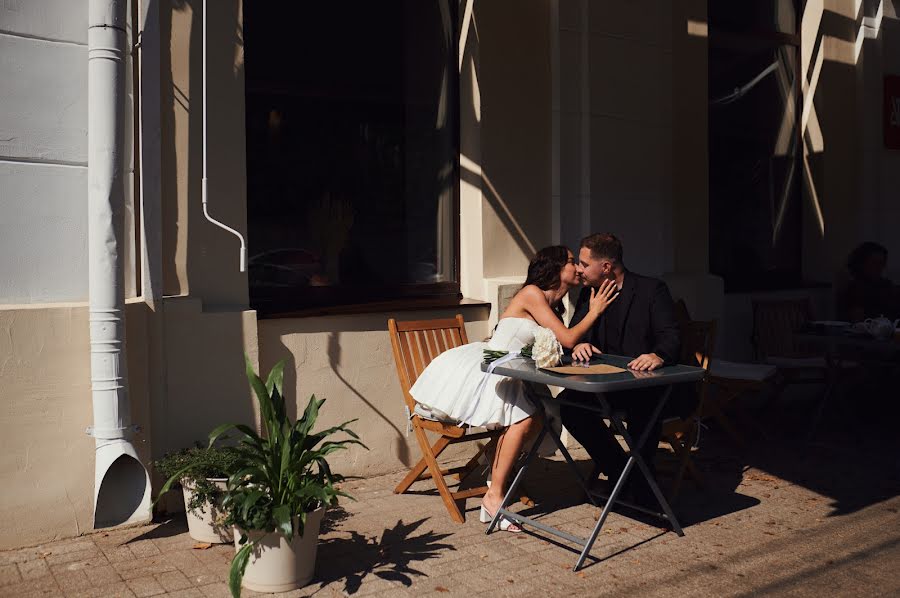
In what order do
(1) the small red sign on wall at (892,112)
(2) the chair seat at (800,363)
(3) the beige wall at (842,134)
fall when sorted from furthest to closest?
(1) the small red sign on wall at (892,112)
(3) the beige wall at (842,134)
(2) the chair seat at (800,363)

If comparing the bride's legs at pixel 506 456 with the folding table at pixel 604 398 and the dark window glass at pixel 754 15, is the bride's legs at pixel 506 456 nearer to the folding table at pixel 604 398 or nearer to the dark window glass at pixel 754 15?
the folding table at pixel 604 398

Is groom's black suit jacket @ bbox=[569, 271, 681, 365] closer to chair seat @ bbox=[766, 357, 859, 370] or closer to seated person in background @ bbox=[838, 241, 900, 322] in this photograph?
chair seat @ bbox=[766, 357, 859, 370]

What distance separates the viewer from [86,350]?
4855 mm

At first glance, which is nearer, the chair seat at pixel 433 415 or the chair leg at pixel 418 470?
the chair seat at pixel 433 415

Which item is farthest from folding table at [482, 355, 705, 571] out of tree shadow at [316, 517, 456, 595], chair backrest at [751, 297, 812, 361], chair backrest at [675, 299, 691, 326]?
chair backrest at [751, 297, 812, 361]

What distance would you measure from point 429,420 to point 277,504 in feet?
4.73

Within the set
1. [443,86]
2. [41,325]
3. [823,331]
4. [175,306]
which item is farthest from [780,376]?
[41,325]

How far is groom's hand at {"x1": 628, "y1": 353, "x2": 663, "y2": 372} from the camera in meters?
4.81

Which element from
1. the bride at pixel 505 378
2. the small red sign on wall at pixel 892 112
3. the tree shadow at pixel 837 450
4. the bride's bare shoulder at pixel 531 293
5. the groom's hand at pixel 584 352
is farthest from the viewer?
the small red sign on wall at pixel 892 112

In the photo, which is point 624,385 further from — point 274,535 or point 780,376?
point 780,376

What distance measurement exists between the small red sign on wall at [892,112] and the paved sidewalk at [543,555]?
191 inches

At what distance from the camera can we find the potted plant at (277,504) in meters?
4.04

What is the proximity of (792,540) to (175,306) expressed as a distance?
356 centimetres

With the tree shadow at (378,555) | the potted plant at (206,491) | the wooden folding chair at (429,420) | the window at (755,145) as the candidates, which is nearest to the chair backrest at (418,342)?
the wooden folding chair at (429,420)
